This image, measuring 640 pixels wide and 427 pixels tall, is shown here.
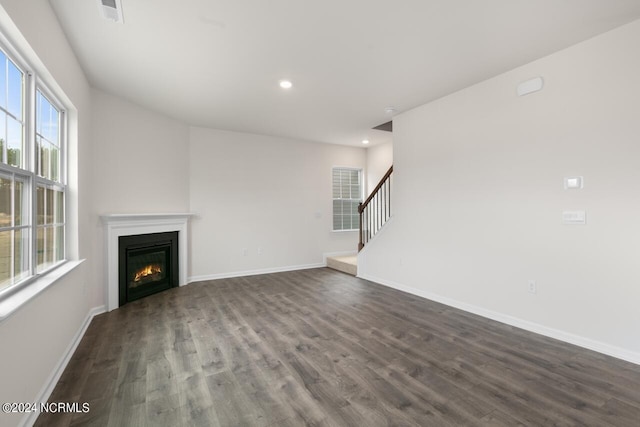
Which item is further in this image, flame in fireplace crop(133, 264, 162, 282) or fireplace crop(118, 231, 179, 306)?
flame in fireplace crop(133, 264, 162, 282)

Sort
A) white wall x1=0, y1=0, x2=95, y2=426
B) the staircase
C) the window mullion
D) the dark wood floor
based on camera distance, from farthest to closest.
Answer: the staircase
the window mullion
the dark wood floor
white wall x1=0, y1=0, x2=95, y2=426

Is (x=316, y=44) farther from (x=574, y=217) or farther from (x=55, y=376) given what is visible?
(x=55, y=376)

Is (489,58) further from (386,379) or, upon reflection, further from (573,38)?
(386,379)

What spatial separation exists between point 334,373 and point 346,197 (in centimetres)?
511

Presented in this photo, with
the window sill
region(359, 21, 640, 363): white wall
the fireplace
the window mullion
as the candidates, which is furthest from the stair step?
the window mullion

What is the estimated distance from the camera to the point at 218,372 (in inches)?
91.7

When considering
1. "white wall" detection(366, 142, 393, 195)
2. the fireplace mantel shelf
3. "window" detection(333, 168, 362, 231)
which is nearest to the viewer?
the fireplace mantel shelf

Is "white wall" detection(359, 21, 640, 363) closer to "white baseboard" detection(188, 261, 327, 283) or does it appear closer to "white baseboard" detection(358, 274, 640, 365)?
"white baseboard" detection(358, 274, 640, 365)

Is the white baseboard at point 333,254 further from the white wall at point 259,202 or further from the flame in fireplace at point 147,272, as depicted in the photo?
the flame in fireplace at point 147,272

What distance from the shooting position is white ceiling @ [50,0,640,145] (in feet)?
7.34

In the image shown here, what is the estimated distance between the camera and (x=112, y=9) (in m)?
2.20

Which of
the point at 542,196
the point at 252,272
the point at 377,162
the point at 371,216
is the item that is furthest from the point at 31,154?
the point at 377,162

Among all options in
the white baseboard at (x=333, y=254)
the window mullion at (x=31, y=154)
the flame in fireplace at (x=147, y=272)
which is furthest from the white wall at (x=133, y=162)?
the white baseboard at (x=333, y=254)

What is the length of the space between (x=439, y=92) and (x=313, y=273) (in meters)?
3.88
